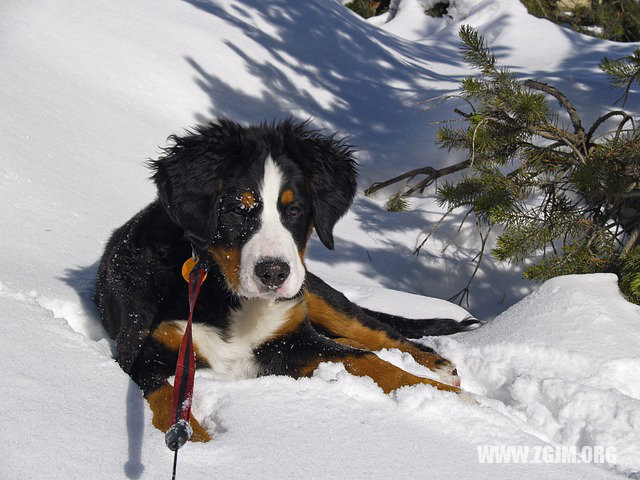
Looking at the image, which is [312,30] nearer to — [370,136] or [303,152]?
[370,136]

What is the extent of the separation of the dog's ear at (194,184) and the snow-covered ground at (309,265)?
1.85 ft

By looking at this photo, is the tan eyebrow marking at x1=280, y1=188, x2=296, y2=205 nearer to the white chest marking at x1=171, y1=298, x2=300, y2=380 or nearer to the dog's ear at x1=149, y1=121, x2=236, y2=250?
the dog's ear at x1=149, y1=121, x2=236, y2=250

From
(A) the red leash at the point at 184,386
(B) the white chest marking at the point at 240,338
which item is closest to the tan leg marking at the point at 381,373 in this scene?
(B) the white chest marking at the point at 240,338

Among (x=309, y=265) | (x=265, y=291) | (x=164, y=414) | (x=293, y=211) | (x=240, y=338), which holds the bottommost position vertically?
(x=309, y=265)

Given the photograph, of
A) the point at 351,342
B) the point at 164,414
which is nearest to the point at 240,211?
the point at 164,414

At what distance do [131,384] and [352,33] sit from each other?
8.26 metres

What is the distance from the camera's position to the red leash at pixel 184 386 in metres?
1.80

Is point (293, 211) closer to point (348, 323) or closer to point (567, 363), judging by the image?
point (348, 323)

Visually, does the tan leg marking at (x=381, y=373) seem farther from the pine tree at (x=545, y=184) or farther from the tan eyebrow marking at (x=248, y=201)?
the pine tree at (x=545, y=184)

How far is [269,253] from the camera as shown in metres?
2.49

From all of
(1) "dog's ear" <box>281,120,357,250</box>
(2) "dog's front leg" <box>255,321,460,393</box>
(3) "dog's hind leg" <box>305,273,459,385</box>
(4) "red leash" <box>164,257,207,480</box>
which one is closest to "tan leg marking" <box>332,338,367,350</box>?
(3) "dog's hind leg" <box>305,273,459,385</box>

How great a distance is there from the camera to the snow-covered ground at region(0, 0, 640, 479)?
206 centimetres

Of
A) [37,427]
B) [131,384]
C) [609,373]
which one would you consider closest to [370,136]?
[609,373]

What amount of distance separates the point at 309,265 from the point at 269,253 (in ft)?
8.21
